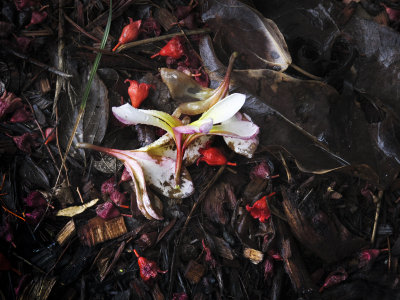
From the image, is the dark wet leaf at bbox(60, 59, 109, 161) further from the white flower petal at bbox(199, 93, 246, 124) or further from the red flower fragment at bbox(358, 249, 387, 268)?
the red flower fragment at bbox(358, 249, 387, 268)

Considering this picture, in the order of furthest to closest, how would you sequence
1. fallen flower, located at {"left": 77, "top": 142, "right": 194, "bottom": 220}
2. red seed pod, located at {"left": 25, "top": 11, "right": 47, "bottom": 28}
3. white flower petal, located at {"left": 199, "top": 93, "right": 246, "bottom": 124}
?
red seed pod, located at {"left": 25, "top": 11, "right": 47, "bottom": 28} → fallen flower, located at {"left": 77, "top": 142, "right": 194, "bottom": 220} → white flower petal, located at {"left": 199, "top": 93, "right": 246, "bottom": 124}

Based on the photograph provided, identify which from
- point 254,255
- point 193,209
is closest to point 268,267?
point 254,255

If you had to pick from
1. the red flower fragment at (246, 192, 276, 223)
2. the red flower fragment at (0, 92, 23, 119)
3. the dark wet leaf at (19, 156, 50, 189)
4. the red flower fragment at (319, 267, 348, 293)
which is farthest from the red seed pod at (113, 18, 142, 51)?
the red flower fragment at (319, 267, 348, 293)

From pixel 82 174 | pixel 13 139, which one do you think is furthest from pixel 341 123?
pixel 13 139

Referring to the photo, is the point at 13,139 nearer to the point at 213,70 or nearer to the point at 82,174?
the point at 82,174

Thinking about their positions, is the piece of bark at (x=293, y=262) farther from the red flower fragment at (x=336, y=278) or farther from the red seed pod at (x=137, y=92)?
the red seed pod at (x=137, y=92)

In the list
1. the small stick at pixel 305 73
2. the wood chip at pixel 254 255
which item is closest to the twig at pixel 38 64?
the small stick at pixel 305 73
